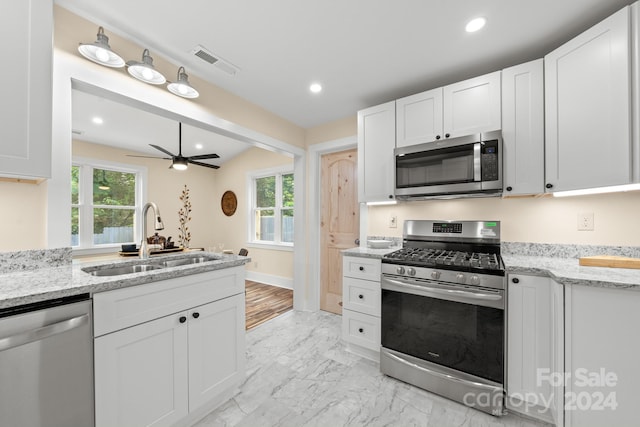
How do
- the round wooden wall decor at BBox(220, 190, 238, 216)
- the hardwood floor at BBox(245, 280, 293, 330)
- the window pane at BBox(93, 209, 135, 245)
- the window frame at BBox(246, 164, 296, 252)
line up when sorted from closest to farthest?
the hardwood floor at BBox(245, 280, 293, 330) → the window pane at BBox(93, 209, 135, 245) → the window frame at BBox(246, 164, 296, 252) → the round wooden wall decor at BBox(220, 190, 238, 216)

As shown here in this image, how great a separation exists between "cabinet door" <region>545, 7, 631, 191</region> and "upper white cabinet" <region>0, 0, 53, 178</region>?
310 centimetres

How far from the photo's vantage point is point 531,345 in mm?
1588

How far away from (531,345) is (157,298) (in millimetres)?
2315

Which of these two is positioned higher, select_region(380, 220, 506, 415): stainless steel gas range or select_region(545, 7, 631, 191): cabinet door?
select_region(545, 7, 631, 191): cabinet door

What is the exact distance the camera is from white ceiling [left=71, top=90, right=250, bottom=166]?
3383 mm

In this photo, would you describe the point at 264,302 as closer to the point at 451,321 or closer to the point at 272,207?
the point at 272,207

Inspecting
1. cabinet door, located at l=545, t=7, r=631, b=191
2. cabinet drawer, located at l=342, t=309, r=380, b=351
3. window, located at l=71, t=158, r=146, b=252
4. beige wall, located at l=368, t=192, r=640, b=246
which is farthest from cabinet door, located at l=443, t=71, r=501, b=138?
window, located at l=71, t=158, r=146, b=252

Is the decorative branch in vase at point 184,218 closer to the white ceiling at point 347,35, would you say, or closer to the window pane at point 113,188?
the window pane at point 113,188

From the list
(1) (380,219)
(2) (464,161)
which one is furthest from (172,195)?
(2) (464,161)

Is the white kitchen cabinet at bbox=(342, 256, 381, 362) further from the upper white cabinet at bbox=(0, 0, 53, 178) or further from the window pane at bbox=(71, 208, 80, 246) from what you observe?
the window pane at bbox=(71, 208, 80, 246)

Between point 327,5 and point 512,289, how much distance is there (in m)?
2.20

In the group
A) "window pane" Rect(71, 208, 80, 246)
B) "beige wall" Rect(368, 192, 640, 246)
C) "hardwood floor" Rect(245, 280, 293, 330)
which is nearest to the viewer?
"beige wall" Rect(368, 192, 640, 246)

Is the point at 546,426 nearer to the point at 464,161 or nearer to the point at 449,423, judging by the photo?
the point at 449,423

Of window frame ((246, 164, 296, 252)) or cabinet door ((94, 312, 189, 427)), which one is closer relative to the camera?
cabinet door ((94, 312, 189, 427))
